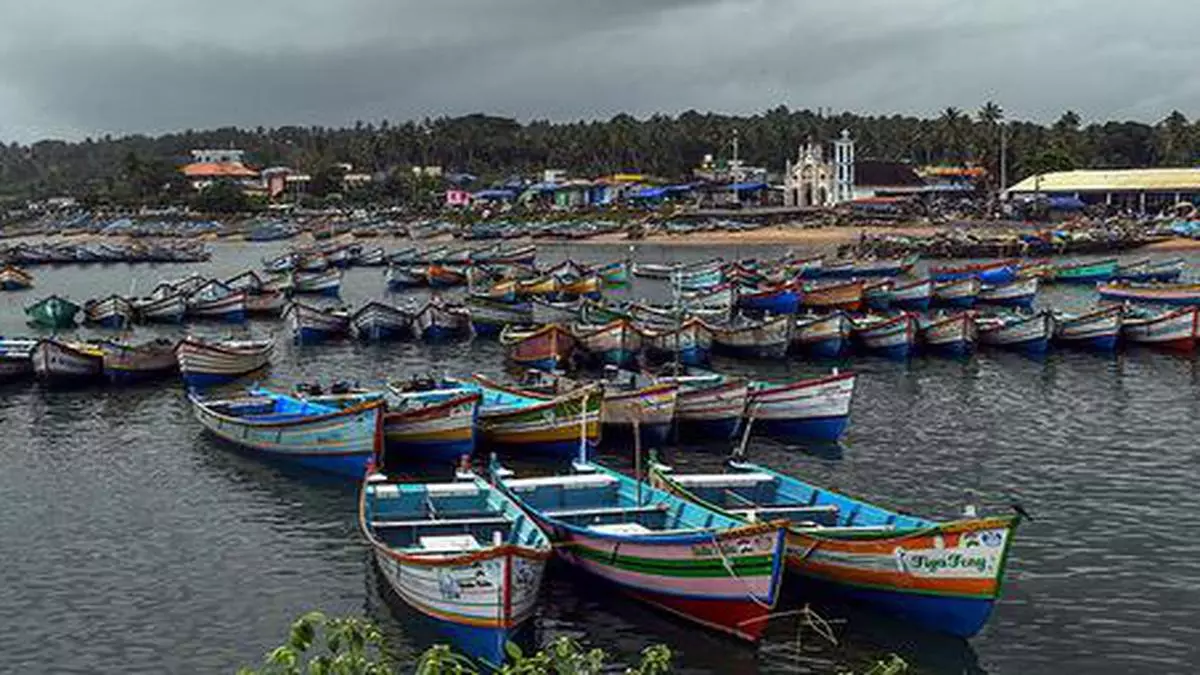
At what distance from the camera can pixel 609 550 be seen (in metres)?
22.9

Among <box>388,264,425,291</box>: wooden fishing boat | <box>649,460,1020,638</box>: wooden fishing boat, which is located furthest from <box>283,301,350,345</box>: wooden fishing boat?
<box>649,460,1020,638</box>: wooden fishing boat

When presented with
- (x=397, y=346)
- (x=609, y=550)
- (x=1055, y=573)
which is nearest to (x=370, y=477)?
(x=609, y=550)

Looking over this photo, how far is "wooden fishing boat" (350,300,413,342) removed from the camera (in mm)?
61219

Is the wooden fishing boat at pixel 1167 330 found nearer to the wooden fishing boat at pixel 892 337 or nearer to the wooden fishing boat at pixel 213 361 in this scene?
the wooden fishing boat at pixel 892 337

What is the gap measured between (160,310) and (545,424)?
43870 mm

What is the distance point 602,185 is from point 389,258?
225 feet

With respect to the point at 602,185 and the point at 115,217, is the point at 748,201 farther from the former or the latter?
the point at 115,217

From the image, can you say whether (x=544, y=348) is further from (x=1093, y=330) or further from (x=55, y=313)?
(x=55, y=313)

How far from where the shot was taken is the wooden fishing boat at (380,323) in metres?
61.2

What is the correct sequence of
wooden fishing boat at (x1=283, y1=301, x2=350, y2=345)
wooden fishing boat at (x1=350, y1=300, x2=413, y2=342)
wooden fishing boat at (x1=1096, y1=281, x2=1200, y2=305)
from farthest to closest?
wooden fishing boat at (x1=1096, y1=281, x2=1200, y2=305)
wooden fishing boat at (x1=283, y1=301, x2=350, y2=345)
wooden fishing boat at (x1=350, y1=300, x2=413, y2=342)

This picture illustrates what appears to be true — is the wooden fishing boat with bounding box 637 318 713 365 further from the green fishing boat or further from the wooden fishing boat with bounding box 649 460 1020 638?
the green fishing boat

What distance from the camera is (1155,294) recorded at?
69312 millimetres

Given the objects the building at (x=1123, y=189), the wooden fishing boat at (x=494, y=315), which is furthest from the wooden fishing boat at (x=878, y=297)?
the building at (x=1123, y=189)

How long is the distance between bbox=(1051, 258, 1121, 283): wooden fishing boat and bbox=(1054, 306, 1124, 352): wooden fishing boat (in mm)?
33577
